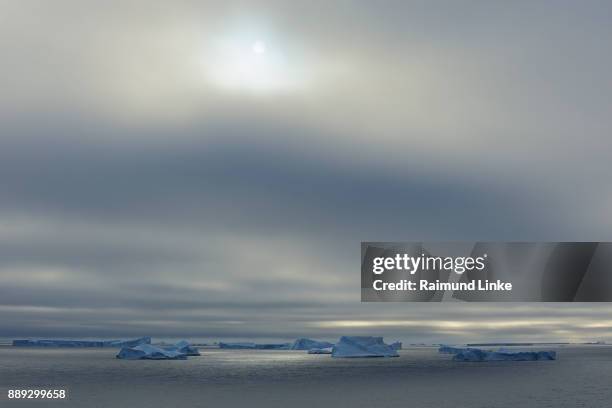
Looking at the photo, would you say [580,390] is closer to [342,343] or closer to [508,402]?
[508,402]

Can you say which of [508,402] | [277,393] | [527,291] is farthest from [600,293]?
[277,393]

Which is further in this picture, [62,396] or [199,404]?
[62,396]

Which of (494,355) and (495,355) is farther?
(494,355)

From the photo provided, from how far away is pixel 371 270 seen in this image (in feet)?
129

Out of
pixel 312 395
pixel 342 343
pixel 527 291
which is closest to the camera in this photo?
pixel 527 291

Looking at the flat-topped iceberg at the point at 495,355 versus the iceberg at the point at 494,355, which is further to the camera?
the flat-topped iceberg at the point at 495,355

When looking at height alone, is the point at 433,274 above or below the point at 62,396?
above

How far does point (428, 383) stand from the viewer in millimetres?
100250

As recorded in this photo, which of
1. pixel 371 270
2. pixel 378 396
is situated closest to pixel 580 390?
pixel 378 396

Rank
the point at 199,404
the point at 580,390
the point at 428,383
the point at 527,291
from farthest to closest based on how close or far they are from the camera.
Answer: the point at 428,383, the point at 580,390, the point at 199,404, the point at 527,291

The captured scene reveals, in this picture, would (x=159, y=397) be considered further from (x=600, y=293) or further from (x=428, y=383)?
(x=600, y=293)

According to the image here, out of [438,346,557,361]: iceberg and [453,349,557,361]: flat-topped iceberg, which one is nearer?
[438,346,557,361]: iceberg

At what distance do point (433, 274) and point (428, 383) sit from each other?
216 ft

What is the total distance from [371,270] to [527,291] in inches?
339
